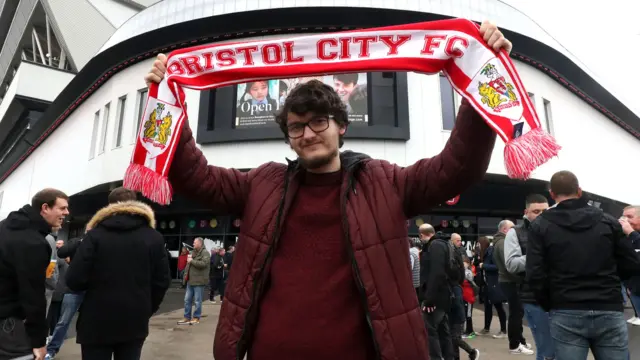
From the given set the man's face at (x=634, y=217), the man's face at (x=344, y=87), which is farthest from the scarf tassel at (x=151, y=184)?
the man's face at (x=344, y=87)

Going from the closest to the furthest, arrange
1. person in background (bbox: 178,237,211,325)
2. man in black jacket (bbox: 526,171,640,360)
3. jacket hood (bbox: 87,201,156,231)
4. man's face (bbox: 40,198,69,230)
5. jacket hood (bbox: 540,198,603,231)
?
man in black jacket (bbox: 526,171,640,360)
jacket hood (bbox: 540,198,603,231)
man's face (bbox: 40,198,69,230)
jacket hood (bbox: 87,201,156,231)
person in background (bbox: 178,237,211,325)

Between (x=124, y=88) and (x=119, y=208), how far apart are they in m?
16.6

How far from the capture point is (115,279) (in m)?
3.32

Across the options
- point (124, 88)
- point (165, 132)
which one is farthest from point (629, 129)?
point (165, 132)

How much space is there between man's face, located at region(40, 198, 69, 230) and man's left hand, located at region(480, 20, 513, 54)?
3.29m

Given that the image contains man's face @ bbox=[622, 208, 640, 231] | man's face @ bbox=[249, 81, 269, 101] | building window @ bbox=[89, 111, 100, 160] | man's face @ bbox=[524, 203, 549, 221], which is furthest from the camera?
building window @ bbox=[89, 111, 100, 160]

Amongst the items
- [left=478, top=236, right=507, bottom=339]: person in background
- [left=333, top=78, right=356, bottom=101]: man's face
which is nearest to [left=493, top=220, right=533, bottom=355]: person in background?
[left=478, top=236, right=507, bottom=339]: person in background

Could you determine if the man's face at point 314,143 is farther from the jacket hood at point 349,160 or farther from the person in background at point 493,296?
the person in background at point 493,296

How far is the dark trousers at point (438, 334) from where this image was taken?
495cm

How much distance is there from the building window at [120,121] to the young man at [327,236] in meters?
17.7

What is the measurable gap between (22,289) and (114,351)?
Answer: 2.95 ft

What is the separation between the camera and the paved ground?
6.02 m

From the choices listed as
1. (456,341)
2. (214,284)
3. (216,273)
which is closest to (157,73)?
(456,341)

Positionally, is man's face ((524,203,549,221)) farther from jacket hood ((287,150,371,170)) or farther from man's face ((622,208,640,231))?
jacket hood ((287,150,371,170))
